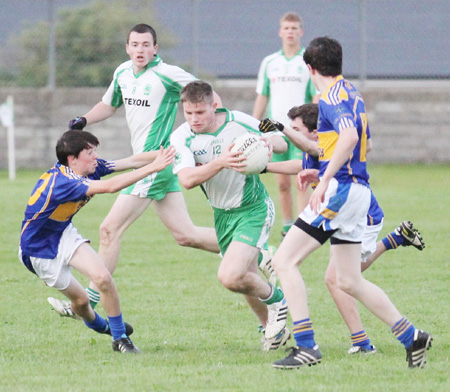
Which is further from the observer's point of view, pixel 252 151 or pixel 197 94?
pixel 197 94

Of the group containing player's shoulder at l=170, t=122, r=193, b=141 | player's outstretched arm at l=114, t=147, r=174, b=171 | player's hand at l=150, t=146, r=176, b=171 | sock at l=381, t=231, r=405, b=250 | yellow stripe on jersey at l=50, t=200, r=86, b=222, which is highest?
player's shoulder at l=170, t=122, r=193, b=141

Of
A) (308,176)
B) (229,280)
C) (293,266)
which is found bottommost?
(229,280)

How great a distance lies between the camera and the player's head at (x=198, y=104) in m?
6.30

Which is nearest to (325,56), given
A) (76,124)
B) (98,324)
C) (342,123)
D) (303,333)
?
(342,123)

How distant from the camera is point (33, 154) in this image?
2125 centimetres

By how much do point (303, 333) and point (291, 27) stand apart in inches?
282

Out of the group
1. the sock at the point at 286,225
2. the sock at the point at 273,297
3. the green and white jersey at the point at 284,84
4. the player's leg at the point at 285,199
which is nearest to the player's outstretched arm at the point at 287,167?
the sock at the point at 273,297

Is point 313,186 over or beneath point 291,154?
over

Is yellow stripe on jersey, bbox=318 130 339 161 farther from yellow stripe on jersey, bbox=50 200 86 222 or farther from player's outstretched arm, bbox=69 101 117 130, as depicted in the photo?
player's outstretched arm, bbox=69 101 117 130

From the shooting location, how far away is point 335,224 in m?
5.68

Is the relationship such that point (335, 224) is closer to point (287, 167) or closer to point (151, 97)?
point (287, 167)

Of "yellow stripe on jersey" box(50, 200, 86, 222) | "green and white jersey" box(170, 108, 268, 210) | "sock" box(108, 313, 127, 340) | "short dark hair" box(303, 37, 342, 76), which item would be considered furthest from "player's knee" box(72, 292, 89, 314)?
"short dark hair" box(303, 37, 342, 76)

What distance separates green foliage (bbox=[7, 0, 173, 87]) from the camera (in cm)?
2136

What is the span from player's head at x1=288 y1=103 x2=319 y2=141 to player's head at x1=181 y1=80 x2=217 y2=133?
0.61 meters
